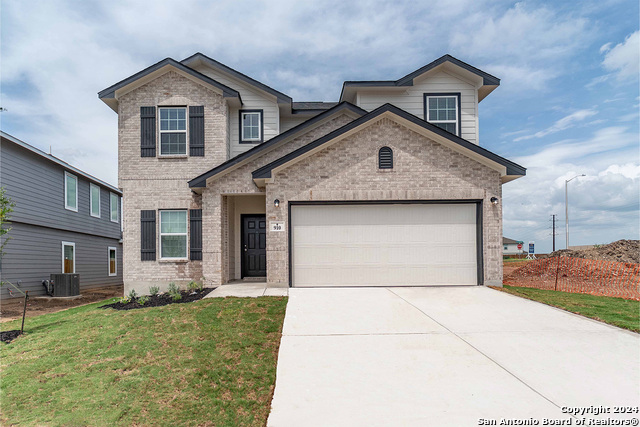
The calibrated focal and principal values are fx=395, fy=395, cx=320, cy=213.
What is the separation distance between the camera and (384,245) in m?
11.4

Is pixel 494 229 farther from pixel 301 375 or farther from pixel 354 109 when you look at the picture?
pixel 301 375

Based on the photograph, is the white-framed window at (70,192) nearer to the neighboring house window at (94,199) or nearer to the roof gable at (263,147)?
the neighboring house window at (94,199)

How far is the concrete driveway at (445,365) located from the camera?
4.24 m

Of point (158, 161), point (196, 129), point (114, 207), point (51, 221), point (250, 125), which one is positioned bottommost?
point (51, 221)

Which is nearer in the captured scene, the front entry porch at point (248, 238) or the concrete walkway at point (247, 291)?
the concrete walkway at point (247, 291)

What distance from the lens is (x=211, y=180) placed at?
12.3 metres

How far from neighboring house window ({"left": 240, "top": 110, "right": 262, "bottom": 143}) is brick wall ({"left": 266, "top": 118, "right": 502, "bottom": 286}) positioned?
3.34 meters

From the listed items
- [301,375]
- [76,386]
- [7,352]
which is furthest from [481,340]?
[7,352]

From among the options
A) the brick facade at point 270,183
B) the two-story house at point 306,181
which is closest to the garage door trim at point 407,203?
the two-story house at point 306,181

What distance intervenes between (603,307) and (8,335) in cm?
1318

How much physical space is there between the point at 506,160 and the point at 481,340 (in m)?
6.51

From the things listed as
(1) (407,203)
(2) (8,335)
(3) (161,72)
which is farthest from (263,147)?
(2) (8,335)

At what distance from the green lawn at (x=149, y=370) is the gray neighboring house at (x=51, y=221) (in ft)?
30.2

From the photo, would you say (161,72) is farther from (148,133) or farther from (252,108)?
(252,108)
